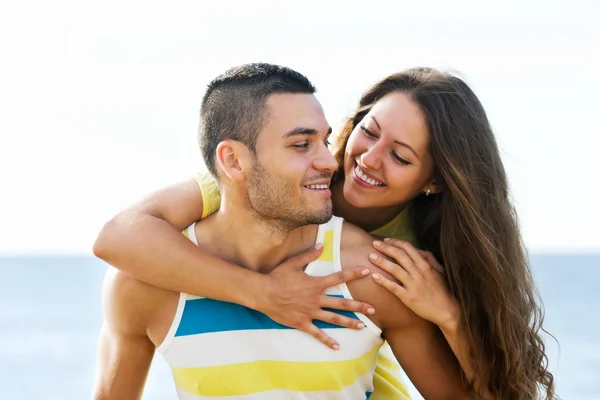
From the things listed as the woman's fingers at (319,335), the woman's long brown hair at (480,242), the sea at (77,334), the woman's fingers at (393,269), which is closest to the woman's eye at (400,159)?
the woman's long brown hair at (480,242)

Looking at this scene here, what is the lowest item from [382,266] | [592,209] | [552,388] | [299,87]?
[592,209]

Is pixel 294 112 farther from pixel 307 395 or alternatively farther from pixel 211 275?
pixel 307 395

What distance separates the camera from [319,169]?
262 cm

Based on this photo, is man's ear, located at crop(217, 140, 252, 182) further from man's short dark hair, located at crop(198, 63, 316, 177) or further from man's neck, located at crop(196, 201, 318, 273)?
man's neck, located at crop(196, 201, 318, 273)

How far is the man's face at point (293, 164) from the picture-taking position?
8.59 feet

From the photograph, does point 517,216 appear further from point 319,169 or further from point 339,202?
point 319,169

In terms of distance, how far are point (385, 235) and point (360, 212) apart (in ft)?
0.48

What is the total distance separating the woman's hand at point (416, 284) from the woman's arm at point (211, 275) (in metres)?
0.11

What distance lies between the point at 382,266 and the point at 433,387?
1.66 ft

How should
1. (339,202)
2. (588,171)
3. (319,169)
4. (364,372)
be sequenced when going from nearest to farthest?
(319,169)
(364,372)
(339,202)
(588,171)

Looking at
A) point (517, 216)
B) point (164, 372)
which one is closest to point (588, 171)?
point (164, 372)

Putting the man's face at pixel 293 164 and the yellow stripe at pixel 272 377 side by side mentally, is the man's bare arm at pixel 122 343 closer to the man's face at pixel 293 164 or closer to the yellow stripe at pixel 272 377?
the yellow stripe at pixel 272 377

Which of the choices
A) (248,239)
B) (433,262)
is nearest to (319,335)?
(248,239)

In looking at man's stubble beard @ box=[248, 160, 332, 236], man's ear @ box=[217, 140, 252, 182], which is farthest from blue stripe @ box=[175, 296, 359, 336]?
man's ear @ box=[217, 140, 252, 182]
